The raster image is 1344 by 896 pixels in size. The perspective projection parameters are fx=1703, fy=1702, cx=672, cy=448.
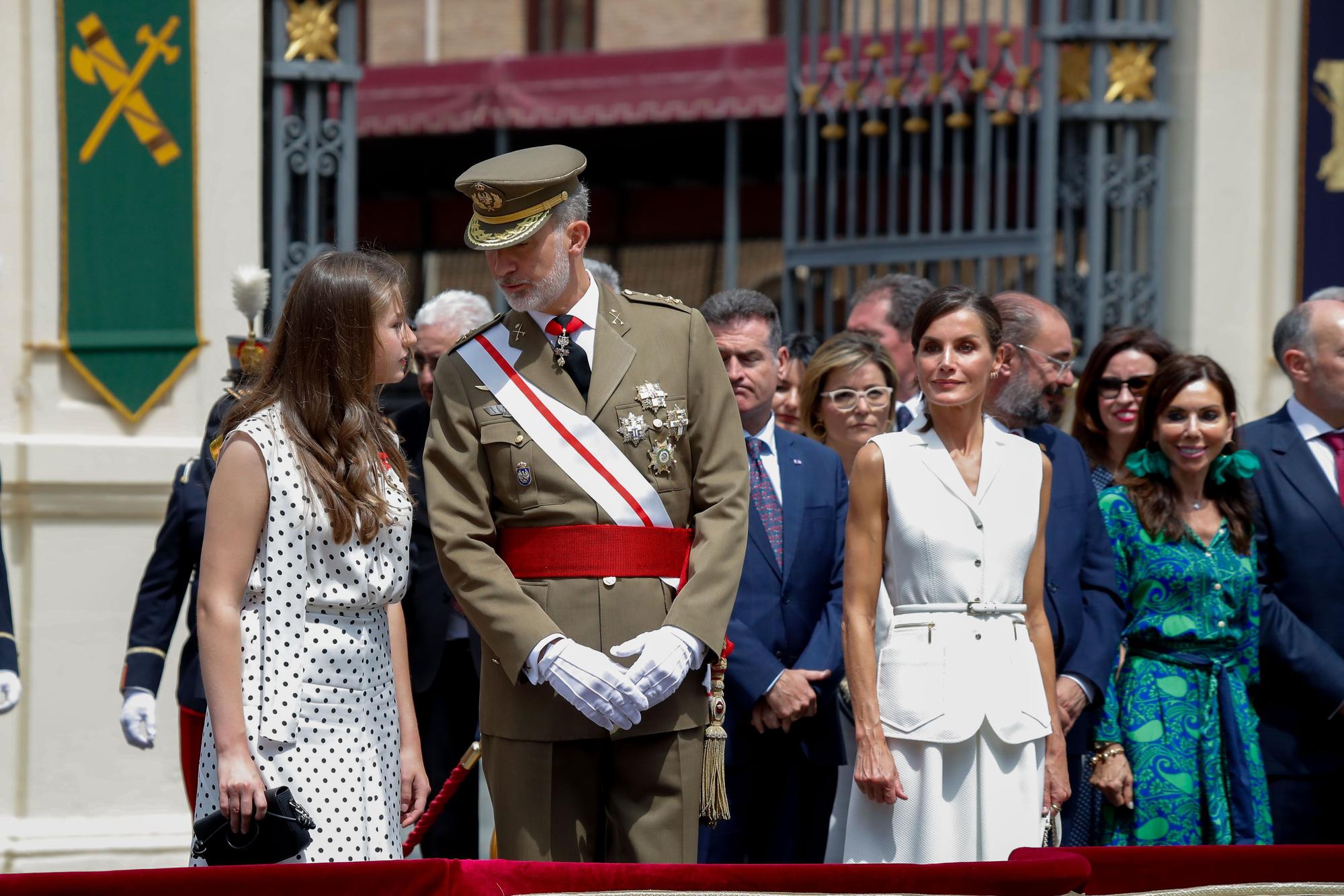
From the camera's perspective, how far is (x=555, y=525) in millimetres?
3324

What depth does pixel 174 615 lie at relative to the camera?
4.43 m

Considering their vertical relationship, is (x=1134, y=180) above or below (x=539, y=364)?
above

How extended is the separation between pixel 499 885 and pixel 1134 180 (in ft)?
16.8

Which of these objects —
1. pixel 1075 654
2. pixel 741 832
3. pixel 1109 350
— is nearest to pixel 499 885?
pixel 741 832

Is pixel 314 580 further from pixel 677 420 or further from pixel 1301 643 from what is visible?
pixel 1301 643

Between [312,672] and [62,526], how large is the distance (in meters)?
3.00

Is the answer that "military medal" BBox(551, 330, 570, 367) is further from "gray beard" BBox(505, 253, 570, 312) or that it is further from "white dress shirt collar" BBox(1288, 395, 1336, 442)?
"white dress shirt collar" BBox(1288, 395, 1336, 442)

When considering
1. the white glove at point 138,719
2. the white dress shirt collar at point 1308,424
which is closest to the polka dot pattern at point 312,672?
the white glove at point 138,719

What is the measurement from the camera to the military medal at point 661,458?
3348 mm

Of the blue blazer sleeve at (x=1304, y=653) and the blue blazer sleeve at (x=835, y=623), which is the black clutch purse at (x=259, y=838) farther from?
the blue blazer sleeve at (x=1304, y=653)

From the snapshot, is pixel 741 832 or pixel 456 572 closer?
pixel 456 572

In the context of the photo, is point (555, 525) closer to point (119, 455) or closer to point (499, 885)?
point (499, 885)

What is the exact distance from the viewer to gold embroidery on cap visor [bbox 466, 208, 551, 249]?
3.29 meters

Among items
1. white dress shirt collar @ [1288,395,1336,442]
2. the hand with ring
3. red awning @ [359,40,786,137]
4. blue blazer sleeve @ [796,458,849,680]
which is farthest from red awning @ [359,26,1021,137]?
the hand with ring
